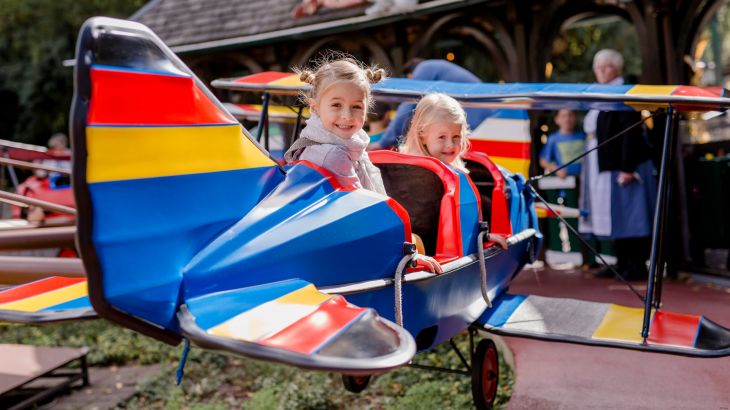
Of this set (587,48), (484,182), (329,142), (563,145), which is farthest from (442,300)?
(587,48)

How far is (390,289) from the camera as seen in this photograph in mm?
2309

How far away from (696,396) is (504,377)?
153 cm

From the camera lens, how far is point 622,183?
584cm

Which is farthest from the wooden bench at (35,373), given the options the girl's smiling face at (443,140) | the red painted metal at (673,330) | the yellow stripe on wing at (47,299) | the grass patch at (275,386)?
the red painted metal at (673,330)

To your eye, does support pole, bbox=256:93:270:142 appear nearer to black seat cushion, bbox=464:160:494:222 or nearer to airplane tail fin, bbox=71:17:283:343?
black seat cushion, bbox=464:160:494:222

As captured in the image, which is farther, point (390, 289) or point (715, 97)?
point (715, 97)

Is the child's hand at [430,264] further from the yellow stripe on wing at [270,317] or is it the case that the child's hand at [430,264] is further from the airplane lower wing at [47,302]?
the airplane lower wing at [47,302]

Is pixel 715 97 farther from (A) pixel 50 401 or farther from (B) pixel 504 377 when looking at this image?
(A) pixel 50 401

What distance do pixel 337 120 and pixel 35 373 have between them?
4516mm

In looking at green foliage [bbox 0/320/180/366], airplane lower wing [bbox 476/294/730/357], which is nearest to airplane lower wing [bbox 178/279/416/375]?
airplane lower wing [bbox 476/294/730/357]

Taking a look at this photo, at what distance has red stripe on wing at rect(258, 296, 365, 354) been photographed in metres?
1.47

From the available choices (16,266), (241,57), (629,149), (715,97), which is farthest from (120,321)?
(241,57)

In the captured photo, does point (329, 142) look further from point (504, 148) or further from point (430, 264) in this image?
point (504, 148)

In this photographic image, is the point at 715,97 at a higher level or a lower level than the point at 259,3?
lower
